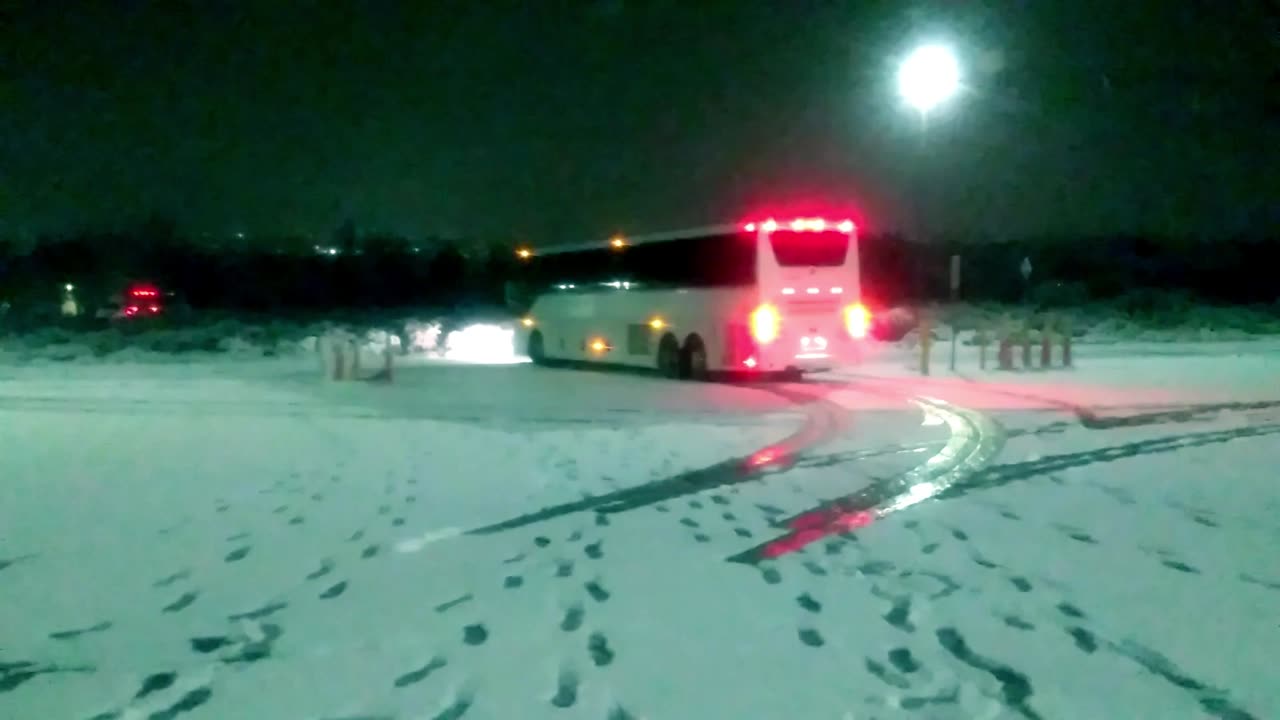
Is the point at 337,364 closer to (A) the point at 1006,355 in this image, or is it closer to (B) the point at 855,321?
(B) the point at 855,321

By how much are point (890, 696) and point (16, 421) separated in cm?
1631

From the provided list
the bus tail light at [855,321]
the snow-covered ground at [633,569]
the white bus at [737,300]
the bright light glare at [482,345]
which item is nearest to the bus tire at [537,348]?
the bright light glare at [482,345]

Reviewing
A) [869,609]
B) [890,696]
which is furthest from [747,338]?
[890,696]

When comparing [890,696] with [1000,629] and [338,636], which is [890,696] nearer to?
[1000,629]

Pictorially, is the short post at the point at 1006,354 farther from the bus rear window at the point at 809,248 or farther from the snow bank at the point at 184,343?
the snow bank at the point at 184,343

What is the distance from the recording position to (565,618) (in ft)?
26.4

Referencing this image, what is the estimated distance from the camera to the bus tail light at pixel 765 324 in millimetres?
26875

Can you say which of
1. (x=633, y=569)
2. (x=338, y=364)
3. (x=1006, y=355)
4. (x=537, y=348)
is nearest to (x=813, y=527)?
(x=633, y=569)

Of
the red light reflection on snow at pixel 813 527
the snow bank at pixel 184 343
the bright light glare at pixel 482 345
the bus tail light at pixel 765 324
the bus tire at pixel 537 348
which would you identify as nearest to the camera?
the red light reflection on snow at pixel 813 527

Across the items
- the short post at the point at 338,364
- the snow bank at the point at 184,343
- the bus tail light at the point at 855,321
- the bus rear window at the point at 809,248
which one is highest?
the bus rear window at the point at 809,248

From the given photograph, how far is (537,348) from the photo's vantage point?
35.9 meters

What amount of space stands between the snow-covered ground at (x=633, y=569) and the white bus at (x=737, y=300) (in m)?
8.23

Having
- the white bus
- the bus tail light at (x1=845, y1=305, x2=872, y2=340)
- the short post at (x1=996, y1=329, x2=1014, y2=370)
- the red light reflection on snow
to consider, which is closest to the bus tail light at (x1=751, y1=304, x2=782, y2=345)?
the white bus

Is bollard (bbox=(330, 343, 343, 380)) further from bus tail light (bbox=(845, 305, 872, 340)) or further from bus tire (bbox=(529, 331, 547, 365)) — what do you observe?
bus tail light (bbox=(845, 305, 872, 340))
